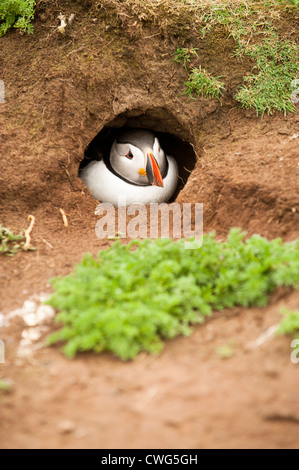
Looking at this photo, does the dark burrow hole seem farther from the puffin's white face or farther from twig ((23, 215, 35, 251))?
twig ((23, 215, 35, 251))

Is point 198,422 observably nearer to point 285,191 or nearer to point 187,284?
point 187,284

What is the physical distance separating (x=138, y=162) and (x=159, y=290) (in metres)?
2.90

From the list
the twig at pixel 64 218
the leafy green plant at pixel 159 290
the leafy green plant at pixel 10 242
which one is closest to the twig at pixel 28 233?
the leafy green plant at pixel 10 242

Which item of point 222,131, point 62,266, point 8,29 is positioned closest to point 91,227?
point 62,266

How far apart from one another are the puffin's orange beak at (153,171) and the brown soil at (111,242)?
0.49 metres

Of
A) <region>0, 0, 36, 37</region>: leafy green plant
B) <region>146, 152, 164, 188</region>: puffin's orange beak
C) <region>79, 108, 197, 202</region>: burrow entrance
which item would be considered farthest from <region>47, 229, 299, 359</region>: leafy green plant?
<region>0, 0, 36, 37</region>: leafy green plant

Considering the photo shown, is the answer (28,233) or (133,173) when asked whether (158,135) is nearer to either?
(133,173)

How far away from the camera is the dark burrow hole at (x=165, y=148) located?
548 centimetres

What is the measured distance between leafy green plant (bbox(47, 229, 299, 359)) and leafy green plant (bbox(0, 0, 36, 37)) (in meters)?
3.06

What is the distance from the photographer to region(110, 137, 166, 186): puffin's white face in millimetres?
4871

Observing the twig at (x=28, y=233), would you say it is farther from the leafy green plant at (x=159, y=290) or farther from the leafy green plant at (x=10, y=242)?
the leafy green plant at (x=159, y=290)

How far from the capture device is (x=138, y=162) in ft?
16.6

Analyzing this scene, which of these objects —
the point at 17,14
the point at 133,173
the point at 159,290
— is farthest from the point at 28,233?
the point at 17,14

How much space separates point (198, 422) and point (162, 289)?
2.60 feet
